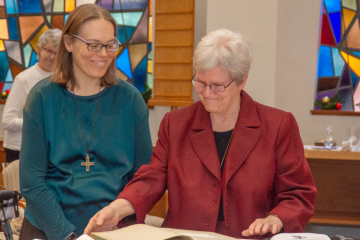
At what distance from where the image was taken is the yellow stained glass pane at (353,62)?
24.0 feet

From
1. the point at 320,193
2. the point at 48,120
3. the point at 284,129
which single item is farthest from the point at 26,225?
the point at 320,193

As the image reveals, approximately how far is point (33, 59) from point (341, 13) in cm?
532

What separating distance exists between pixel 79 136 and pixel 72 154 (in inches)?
3.4

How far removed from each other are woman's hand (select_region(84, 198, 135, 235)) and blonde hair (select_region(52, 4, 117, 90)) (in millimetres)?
618

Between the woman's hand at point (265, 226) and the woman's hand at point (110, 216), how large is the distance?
17.9 inches

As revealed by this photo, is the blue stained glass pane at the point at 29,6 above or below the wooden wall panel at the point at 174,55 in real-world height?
above

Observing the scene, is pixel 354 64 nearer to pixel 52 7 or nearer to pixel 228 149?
pixel 52 7

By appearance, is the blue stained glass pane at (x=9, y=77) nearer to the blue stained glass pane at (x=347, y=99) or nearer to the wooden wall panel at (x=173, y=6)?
the wooden wall panel at (x=173, y=6)

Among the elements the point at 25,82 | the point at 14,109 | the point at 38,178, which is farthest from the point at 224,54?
the point at 14,109

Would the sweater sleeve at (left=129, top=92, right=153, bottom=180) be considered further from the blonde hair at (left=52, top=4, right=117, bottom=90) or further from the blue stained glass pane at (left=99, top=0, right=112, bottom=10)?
the blue stained glass pane at (left=99, top=0, right=112, bottom=10)

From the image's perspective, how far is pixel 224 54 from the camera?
178cm

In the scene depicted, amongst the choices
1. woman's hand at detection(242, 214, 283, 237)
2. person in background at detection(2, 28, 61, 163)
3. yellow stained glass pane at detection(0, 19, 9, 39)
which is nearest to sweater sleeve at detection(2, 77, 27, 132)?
person in background at detection(2, 28, 61, 163)

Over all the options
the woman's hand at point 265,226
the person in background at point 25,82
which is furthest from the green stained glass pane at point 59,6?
the woman's hand at point 265,226

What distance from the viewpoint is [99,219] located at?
5.07 ft
